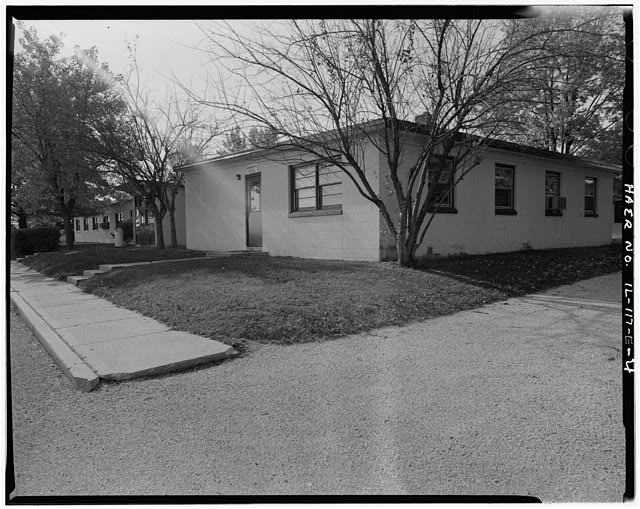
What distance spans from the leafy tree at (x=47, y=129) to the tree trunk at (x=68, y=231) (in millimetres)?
15

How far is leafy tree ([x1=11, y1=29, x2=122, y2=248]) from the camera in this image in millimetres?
2010

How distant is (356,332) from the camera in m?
4.30

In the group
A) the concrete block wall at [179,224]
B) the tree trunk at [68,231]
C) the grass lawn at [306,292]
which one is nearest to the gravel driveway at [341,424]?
the grass lawn at [306,292]

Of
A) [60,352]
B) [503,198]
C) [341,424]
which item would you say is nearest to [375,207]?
[503,198]

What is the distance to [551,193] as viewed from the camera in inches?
504

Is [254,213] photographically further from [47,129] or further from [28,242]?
[28,242]

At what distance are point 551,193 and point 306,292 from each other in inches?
415

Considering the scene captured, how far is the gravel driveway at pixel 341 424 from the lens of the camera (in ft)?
6.25

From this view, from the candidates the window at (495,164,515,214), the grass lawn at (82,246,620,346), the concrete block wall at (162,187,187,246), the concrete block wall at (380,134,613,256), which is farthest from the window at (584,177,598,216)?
the concrete block wall at (162,187,187,246)

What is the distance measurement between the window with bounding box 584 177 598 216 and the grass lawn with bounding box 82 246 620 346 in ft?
21.0

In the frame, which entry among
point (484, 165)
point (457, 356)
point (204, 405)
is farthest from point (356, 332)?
point (484, 165)

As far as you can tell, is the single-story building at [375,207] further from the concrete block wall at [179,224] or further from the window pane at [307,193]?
the concrete block wall at [179,224]

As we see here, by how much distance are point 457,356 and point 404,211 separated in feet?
14.5

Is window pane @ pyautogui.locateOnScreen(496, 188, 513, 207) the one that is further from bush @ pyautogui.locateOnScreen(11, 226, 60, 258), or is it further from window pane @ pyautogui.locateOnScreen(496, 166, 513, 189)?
bush @ pyautogui.locateOnScreen(11, 226, 60, 258)
